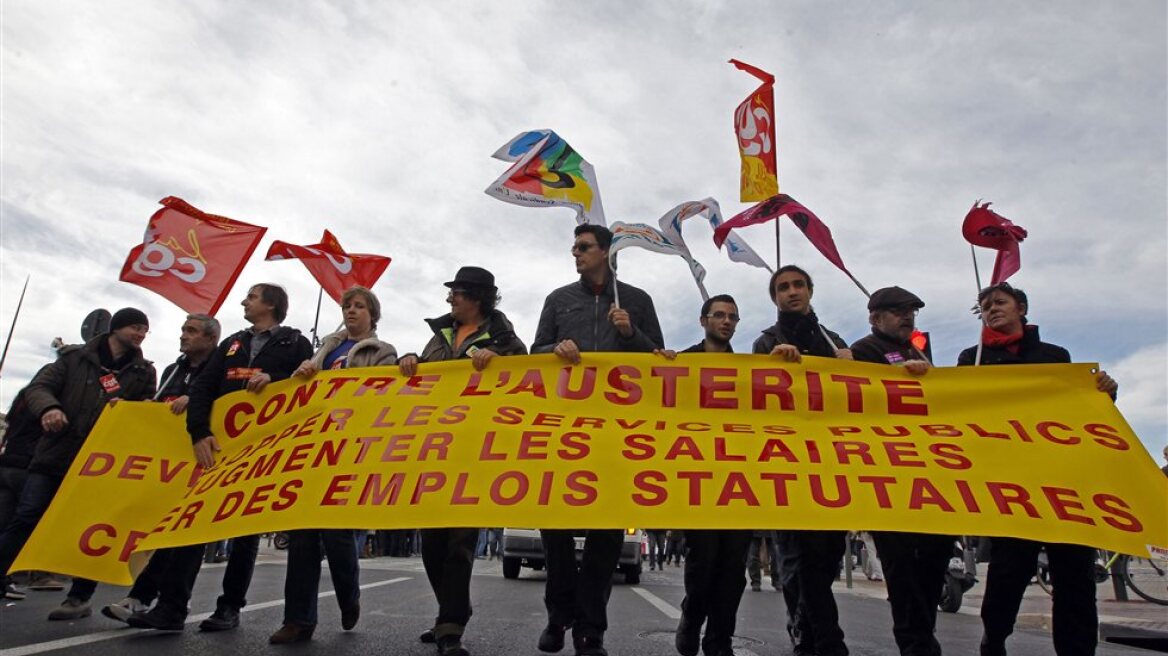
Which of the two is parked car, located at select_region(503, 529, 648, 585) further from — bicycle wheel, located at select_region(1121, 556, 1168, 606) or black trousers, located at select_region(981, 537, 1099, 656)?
black trousers, located at select_region(981, 537, 1099, 656)

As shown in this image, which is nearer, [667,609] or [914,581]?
[914,581]

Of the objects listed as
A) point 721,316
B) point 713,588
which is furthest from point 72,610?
point 721,316

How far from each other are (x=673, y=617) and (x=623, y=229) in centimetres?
388

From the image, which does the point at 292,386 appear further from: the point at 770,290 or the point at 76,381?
the point at 770,290

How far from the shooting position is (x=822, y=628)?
375 cm

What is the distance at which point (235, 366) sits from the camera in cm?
465

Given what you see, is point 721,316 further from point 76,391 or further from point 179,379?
point 76,391

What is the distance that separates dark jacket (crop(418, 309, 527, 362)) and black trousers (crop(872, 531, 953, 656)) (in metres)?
2.16

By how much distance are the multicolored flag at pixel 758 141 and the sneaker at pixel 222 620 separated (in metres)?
4.75

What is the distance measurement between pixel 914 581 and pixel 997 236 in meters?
2.57

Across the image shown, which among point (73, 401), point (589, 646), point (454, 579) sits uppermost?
point (73, 401)

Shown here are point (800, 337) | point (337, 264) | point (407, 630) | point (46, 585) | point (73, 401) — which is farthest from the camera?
point (337, 264)

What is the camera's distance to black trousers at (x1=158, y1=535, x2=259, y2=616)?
14.2ft

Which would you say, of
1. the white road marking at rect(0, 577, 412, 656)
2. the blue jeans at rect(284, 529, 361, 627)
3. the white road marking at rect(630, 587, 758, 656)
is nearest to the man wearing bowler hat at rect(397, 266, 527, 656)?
the blue jeans at rect(284, 529, 361, 627)
